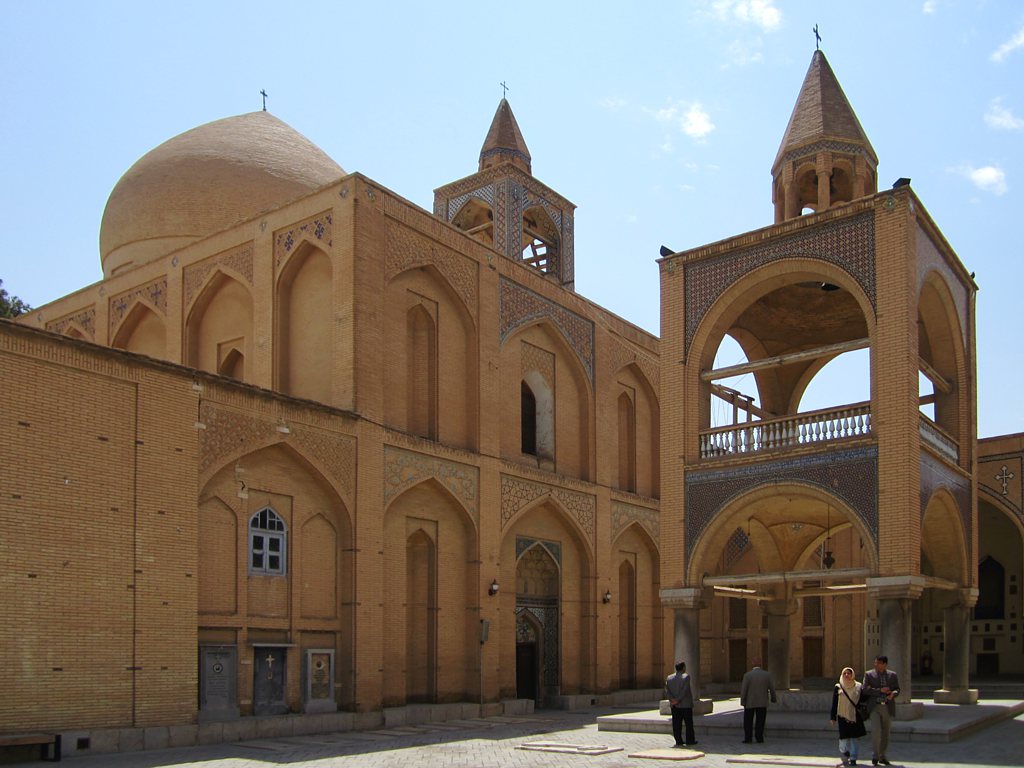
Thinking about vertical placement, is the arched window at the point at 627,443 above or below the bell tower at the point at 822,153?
below

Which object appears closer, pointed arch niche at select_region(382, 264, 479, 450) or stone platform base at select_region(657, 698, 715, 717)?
stone platform base at select_region(657, 698, 715, 717)

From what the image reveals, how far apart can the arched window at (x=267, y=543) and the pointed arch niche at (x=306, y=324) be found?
8.31 feet

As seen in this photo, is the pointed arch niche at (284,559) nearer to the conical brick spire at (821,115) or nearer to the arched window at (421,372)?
the arched window at (421,372)

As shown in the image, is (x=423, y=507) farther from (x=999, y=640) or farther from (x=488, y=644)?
(x=999, y=640)

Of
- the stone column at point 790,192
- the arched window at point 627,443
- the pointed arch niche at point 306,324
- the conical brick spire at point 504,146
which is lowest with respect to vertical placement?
the arched window at point 627,443

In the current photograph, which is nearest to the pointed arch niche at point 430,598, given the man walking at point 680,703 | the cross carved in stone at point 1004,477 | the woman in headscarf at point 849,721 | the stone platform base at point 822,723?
the stone platform base at point 822,723

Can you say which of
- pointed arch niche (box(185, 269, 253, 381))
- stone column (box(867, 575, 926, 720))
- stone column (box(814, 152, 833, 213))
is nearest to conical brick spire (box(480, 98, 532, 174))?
pointed arch niche (box(185, 269, 253, 381))

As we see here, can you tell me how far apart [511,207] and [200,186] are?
239 inches

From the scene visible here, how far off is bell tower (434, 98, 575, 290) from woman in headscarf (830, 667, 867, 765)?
43.3 ft

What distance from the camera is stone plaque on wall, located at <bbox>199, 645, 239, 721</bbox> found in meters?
13.8

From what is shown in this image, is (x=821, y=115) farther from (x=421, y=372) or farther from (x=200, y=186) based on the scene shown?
(x=200, y=186)

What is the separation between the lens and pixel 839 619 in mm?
25016

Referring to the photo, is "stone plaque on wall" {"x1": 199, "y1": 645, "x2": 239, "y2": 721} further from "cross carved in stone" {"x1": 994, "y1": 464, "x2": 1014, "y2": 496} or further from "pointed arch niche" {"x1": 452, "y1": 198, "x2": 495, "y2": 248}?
"cross carved in stone" {"x1": 994, "y1": 464, "x2": 1014, "y2": 496}

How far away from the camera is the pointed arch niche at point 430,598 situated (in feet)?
55.8
